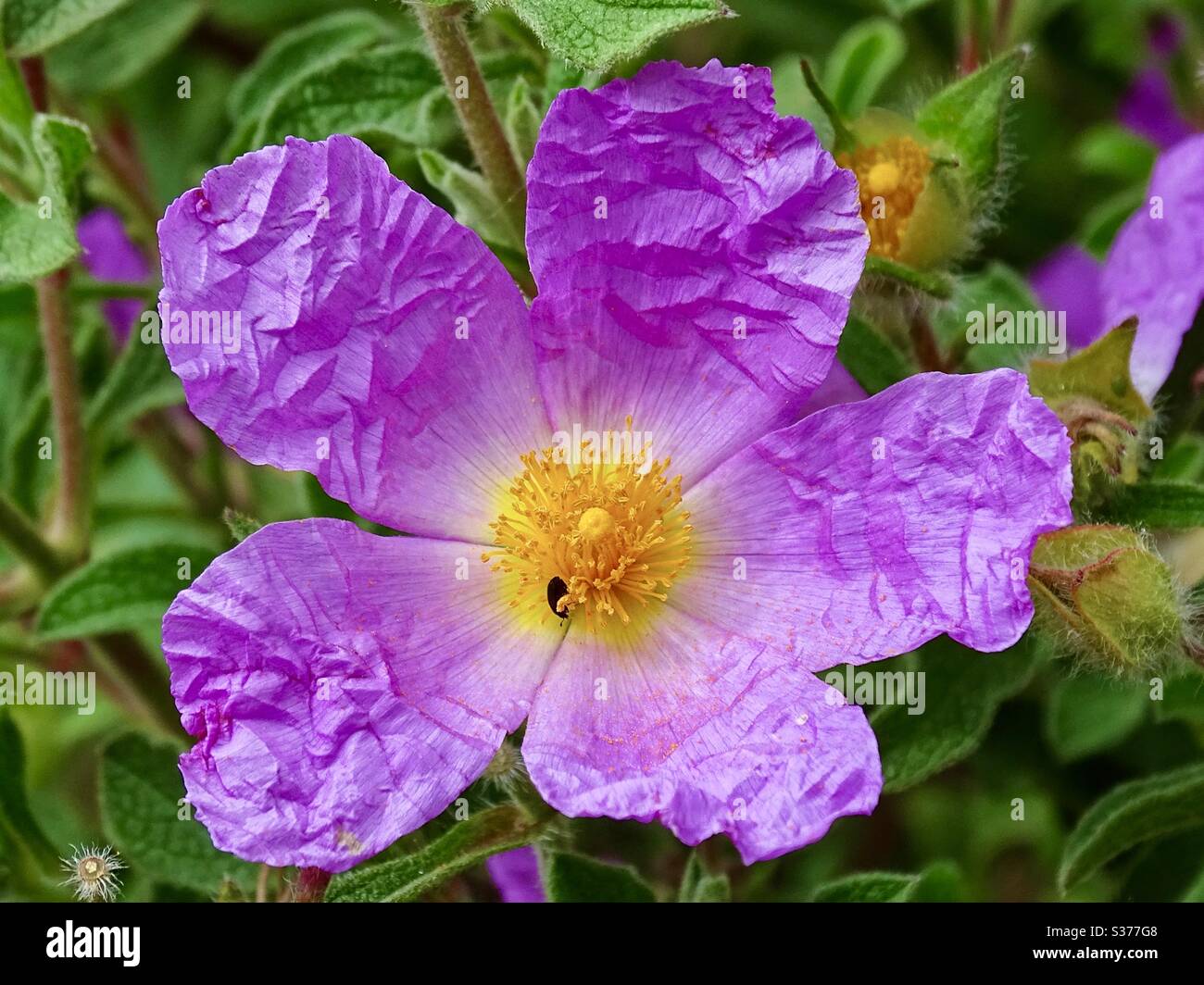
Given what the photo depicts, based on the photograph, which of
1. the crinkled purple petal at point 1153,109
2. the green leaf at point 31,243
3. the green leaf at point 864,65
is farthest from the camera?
the crinkled purple petal at point 1153,109

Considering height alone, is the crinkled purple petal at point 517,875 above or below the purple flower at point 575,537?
below

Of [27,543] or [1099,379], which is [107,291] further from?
[1099,379]

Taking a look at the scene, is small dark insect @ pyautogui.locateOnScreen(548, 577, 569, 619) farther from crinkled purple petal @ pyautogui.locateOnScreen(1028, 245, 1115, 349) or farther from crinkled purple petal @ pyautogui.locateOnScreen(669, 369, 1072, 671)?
crinkled purple petal @ pyautogui.locateOnScreen(1028, 245, 1115, 349)

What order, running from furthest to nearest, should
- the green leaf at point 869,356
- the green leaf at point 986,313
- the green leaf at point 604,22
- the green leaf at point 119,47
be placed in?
the green leaf at point 119,47, the green leaf at point 986,313, the green leaf at point 869,356, the green leaf at point 604,22

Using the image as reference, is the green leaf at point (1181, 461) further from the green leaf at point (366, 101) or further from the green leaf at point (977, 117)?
the green leaf at point (366, 101)

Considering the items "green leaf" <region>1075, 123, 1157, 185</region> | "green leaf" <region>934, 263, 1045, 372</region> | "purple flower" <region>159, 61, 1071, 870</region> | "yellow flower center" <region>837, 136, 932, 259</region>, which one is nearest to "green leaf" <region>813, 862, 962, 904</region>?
"purple flower" <region>159, 61, 1071, 870</region>

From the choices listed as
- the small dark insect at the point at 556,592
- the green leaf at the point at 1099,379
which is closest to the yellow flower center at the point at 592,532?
the small dark insect at the point at 556,592
